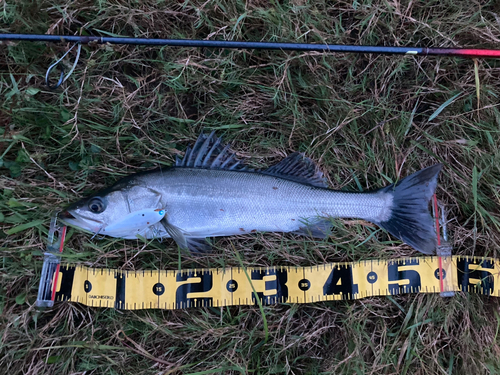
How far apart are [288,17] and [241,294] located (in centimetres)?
248

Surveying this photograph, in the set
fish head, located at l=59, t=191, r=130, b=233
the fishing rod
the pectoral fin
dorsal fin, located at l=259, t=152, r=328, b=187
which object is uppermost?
the fishing rod

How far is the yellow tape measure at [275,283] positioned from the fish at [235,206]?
266 mm

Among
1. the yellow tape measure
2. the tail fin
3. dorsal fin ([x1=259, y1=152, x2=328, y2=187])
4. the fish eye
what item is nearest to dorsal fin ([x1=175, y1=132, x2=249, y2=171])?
dorsal fin ([x1=259, y1=152, x2=328, y2=187])

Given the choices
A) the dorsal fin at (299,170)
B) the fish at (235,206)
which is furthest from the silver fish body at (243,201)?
the dorsal fin at (299,170)

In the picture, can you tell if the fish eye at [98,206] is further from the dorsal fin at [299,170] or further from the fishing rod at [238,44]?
the dorsal fin at [299,170]

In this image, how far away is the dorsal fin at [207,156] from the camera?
2836mm

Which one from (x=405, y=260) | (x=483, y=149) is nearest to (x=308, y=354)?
(x=405, y=260)

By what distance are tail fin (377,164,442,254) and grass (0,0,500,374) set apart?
0.19 meters

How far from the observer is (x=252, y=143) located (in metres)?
3.02

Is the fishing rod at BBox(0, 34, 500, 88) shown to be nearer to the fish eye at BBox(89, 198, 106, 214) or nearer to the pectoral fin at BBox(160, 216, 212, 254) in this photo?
the fish eye at BBox(89, 198, 106, 214)

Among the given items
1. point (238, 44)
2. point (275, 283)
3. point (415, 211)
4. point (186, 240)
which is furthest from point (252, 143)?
point (415, 211)

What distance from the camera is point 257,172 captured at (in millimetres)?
2814

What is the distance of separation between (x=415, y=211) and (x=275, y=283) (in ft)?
4.29

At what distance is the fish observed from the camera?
268 centimetres
